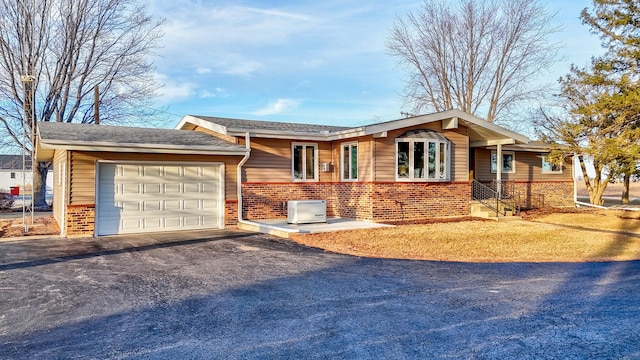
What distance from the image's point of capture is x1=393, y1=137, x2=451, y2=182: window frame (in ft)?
46.3

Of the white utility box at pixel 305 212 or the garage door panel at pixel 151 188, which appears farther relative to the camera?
the white utility box at pixel 305 212

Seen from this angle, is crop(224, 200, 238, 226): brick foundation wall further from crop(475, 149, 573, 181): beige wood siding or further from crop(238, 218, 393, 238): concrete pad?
crop(475, 149, 573, 181): beige wood siding

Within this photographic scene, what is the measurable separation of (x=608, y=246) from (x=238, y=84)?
20481 mm

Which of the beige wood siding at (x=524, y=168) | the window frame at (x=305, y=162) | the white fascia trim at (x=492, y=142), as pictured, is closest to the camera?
the window frame at (x=305, y=162)

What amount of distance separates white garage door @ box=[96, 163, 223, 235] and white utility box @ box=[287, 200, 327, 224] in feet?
7.73

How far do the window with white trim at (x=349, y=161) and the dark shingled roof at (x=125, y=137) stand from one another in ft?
11.8

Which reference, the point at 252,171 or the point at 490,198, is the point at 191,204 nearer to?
the point at 252,171

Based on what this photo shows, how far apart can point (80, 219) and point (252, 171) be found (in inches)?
198

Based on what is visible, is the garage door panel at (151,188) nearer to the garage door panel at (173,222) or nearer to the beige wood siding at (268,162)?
the garage door panel at (173,222)

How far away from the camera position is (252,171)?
45.8 ft

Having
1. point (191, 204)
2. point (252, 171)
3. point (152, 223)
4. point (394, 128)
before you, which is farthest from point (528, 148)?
point (152, 223)

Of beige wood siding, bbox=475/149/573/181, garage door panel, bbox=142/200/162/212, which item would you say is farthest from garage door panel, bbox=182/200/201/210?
beige wood siding, bbox=475/149/573/181

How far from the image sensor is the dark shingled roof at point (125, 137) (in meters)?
11.2

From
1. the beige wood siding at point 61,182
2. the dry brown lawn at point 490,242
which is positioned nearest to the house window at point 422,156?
the dry brown lawn at point 490,242
